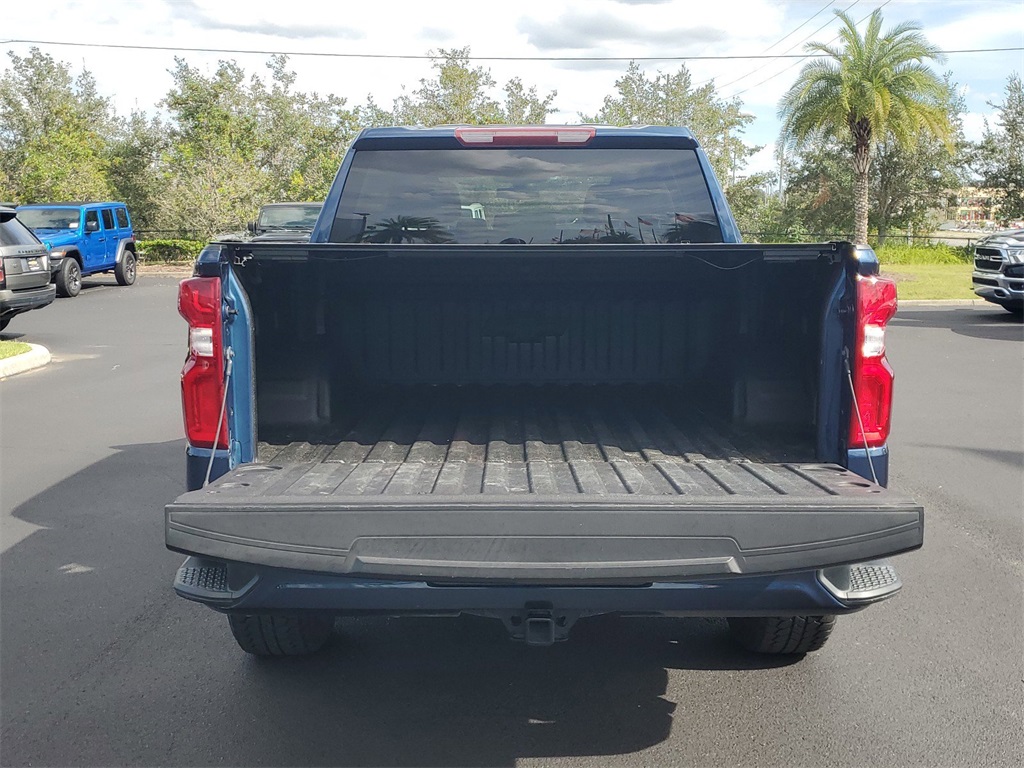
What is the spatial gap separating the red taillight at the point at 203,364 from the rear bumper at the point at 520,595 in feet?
1.72

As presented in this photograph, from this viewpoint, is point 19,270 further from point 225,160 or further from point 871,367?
point 225,160

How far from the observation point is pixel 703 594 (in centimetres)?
282

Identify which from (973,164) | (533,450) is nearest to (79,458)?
(533,450)

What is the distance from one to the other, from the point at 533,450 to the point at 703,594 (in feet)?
3.27

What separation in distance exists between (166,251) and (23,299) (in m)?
20.1

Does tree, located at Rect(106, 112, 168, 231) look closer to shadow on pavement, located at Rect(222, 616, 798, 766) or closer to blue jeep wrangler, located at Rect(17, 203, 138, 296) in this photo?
blue jeep wrangler, located at Rect(17, 203, 138, 296)

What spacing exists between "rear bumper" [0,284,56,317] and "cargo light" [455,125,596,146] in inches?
415

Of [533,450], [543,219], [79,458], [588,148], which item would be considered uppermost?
[588,148]

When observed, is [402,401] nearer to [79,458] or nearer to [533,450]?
[533,450]

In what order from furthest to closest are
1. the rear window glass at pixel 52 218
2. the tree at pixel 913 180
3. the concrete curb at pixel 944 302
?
the tree at pixel 913 180, the rear window glass at pixel 52 218, the concrete curb at pixel 944 302

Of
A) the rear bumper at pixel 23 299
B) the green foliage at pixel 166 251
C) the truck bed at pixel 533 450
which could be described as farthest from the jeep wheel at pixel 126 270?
the truck bed at pixel 533 450

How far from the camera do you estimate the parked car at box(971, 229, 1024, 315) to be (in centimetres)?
1554

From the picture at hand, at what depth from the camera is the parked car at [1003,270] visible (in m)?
15.5

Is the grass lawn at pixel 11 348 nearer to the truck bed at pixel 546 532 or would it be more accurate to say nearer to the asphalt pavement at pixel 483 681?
the asphalt pavement at pixel 483 681
